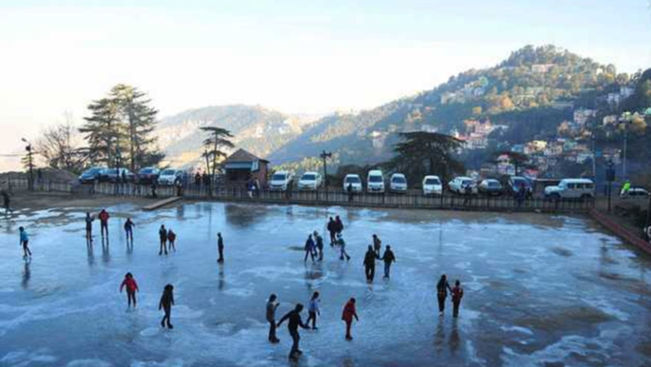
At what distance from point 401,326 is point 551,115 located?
17620 centimetres

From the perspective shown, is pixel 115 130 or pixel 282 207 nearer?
pixel 282 207

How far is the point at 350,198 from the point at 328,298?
2257cm

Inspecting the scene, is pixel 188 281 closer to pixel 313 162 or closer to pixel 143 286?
pixel 143 286

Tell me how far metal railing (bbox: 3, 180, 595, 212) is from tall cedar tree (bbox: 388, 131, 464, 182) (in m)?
19.7

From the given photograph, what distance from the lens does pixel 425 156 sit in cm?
6106

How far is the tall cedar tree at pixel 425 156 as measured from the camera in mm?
60750

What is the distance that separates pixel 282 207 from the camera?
37.7 meters

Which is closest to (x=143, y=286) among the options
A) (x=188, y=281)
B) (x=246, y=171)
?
(x=188, y=281)

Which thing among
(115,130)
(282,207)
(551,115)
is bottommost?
(282,207)

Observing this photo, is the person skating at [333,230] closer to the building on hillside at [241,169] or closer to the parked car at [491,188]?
the parked car at [491,188]

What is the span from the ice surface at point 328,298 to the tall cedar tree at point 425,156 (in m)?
31.7

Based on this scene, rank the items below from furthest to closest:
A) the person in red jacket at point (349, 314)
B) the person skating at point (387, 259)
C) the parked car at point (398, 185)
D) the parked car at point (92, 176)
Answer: the parked car at point (92, 176) → the parked car at point (398, 185) → the person skating at point (387, 259) → the person in red jacket at point (349, 314)

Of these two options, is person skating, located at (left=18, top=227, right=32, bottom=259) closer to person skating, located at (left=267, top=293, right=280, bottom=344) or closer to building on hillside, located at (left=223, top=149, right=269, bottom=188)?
person skating, located at (left=267, top=293, right=280, bottom=344)

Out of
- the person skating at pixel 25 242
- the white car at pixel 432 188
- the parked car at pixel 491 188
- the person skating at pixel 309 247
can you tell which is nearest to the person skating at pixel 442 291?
the person skating at pixel 309 247
